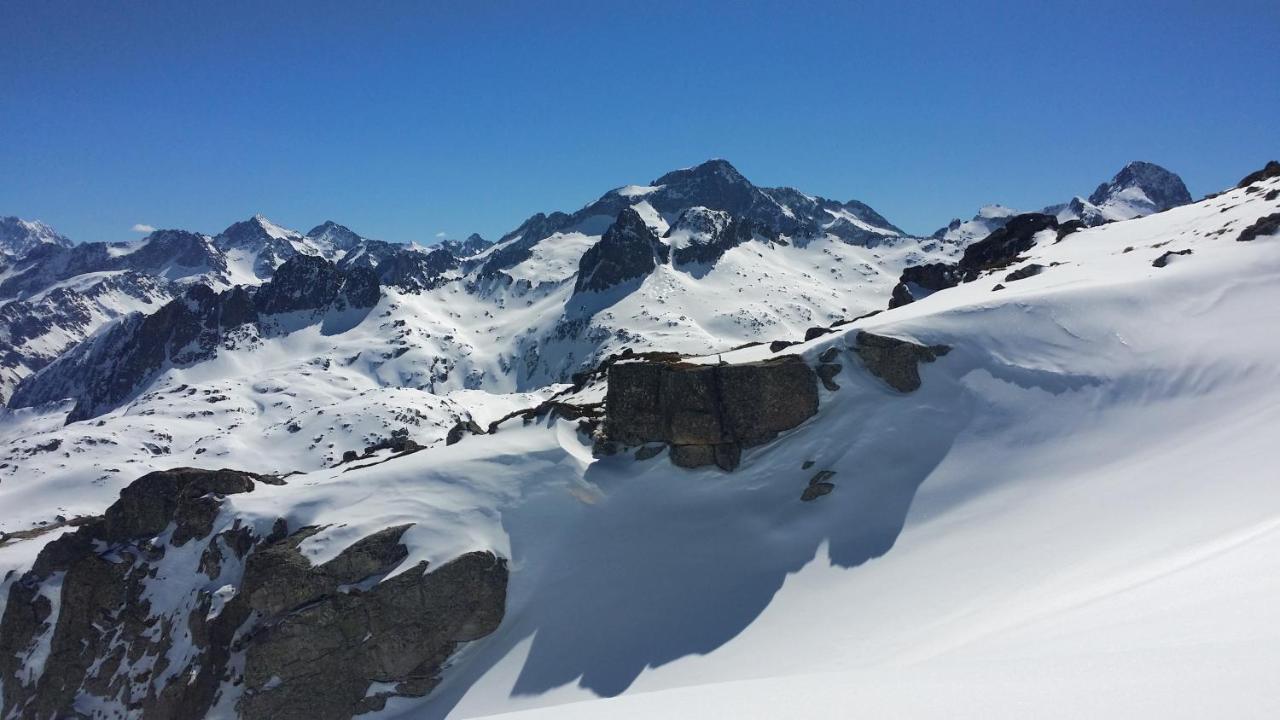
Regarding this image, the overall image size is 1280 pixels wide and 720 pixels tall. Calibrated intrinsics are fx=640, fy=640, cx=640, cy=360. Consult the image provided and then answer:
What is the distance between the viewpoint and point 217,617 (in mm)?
34375

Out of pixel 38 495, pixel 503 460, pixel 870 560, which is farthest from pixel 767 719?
pixel 38 495

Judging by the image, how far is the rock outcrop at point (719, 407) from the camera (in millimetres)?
40250

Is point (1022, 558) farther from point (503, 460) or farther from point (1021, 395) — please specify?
point (503, 460)

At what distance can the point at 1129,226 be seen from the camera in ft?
232

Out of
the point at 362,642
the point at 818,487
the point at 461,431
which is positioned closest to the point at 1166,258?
the point at 818,487

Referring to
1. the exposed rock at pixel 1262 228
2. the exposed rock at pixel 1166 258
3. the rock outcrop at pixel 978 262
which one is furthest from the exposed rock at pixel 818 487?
the exposed rock at pixel 1262 228

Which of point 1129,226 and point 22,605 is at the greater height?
point 1129,226

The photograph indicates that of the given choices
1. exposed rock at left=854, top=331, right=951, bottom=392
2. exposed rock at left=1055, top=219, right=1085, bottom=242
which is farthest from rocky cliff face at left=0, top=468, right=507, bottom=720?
exposed rock at left=1055, top=219, right=1085, bottom=242

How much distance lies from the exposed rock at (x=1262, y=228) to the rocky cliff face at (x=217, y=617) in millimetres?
59524

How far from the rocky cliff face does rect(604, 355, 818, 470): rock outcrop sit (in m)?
12.7

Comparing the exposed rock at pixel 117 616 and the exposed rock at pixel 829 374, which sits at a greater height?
the exposed rock at pixel 829 374

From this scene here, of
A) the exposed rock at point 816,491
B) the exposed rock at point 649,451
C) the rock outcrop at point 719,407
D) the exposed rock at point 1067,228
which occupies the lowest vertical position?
the exposed rock at point 816,491

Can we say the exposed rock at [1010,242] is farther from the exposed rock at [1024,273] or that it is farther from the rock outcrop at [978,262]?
the exposed rock at [1024,273]

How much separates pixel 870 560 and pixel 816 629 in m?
5.38
